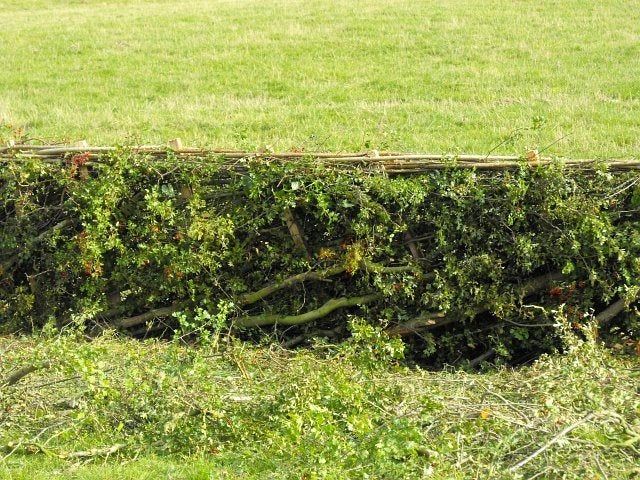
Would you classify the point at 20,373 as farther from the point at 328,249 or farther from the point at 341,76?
the point at 341,76

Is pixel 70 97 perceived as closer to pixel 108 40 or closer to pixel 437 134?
pixel 108 40

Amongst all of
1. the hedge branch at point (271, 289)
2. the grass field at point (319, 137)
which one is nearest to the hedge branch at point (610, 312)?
the grass field at point (319, 137)

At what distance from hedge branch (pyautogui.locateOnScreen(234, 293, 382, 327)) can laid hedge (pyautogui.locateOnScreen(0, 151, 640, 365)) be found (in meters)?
0.01

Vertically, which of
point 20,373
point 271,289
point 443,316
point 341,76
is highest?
point 341,76

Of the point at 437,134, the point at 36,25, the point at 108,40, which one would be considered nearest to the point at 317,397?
the point at 437,134

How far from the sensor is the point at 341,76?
49.5 ft

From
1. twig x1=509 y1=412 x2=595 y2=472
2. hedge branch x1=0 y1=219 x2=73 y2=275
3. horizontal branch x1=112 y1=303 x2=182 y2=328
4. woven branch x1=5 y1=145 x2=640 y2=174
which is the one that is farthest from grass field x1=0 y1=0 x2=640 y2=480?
hedge branch x1=0 y1=219 x2=73 y2=275

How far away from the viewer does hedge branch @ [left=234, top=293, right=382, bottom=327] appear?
8.62 meters

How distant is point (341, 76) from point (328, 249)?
23.5ft

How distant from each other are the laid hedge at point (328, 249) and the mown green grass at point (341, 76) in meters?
0.76

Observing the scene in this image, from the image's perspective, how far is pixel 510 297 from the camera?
829cm

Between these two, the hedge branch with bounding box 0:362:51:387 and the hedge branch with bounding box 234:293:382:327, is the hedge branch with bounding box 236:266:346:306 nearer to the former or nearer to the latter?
the hedge branch with bounding box 234:293:382:327

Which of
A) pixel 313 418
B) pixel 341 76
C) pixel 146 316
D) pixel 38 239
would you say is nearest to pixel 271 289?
pixel 146 316

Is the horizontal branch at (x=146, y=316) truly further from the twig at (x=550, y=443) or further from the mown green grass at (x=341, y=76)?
the twig at (x=550, y=443)
